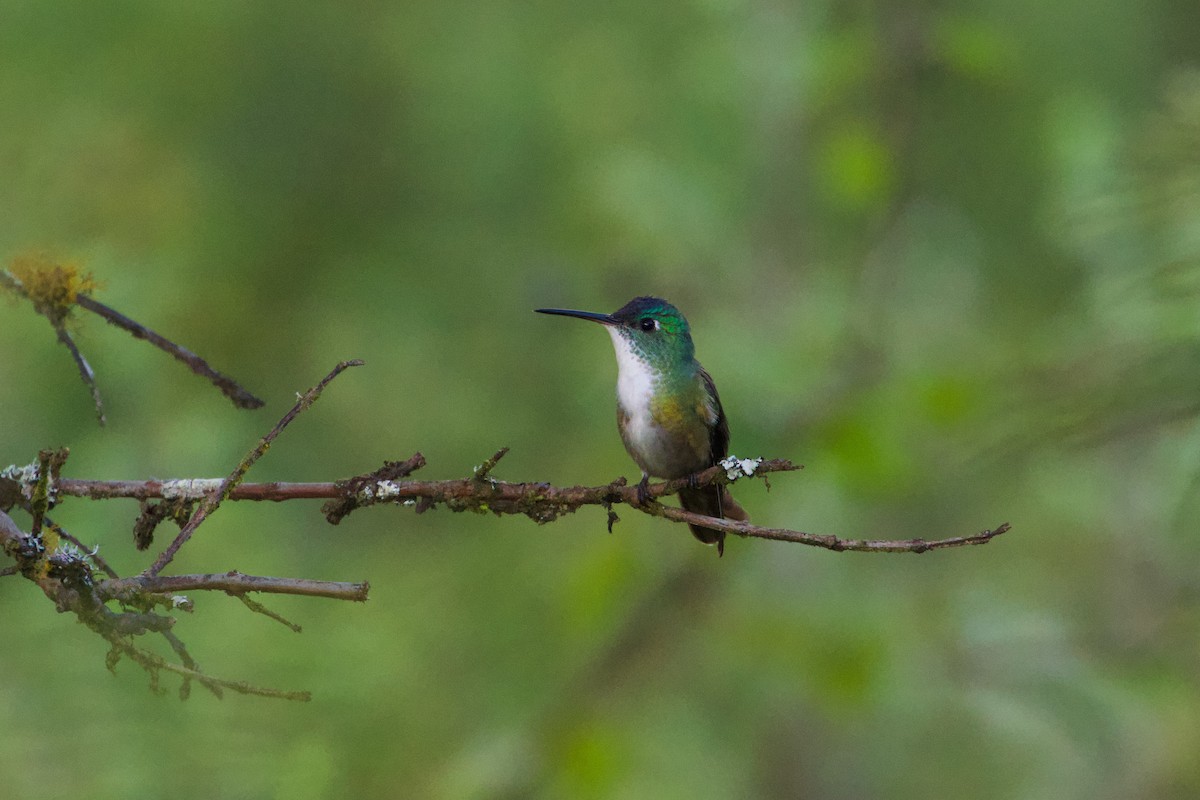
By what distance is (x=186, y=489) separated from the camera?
1.87m

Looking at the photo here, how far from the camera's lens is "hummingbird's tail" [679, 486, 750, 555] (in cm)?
269

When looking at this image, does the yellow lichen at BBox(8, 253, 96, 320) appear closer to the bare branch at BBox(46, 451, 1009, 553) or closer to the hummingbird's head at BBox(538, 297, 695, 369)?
the bare branch at BBox(46, 451, 1009, 553)

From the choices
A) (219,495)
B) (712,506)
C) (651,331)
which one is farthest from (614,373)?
(219,495)

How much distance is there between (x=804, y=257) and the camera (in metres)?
6.86

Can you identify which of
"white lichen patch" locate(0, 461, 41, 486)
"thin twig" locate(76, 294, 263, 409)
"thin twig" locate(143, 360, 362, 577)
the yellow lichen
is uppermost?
the yellow lichen

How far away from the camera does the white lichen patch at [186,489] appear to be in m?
1.84

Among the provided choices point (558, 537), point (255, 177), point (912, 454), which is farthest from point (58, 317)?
point (255, 177)

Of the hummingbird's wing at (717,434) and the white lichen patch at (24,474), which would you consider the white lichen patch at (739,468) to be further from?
the hummingbird's wing at (717,434)

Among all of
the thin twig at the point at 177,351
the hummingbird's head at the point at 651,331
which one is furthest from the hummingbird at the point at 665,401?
the thin twig at the point at 177,351

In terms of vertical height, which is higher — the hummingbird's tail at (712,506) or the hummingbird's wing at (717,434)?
the hummingbird's wing at (717,434)

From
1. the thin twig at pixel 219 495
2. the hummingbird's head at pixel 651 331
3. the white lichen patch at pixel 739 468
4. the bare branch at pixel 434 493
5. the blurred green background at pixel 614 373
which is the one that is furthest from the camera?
the hummingbird's head at pixel 651 331

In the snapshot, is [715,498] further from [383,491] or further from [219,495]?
[219,495]

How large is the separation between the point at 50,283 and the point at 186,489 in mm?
348

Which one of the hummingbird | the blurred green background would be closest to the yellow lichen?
the blurred green background
